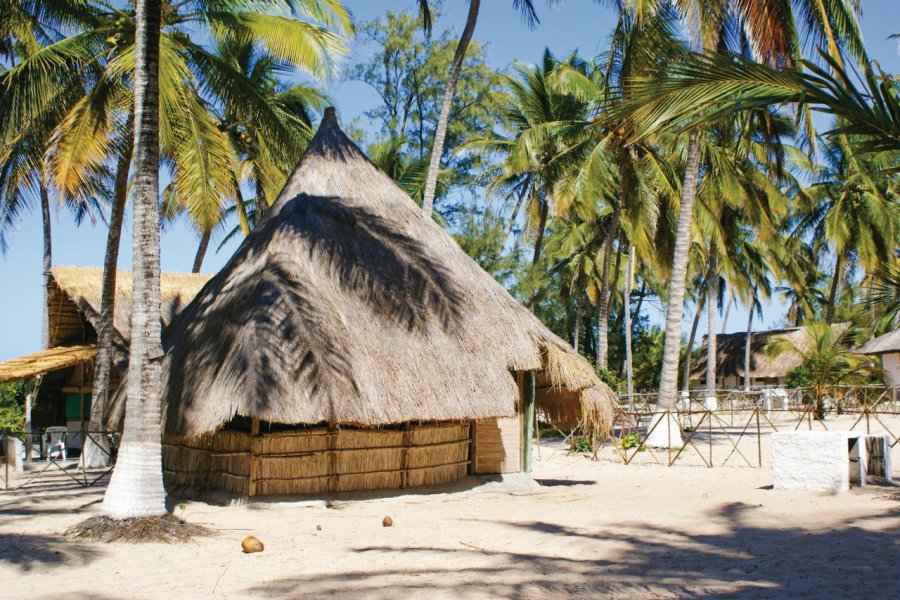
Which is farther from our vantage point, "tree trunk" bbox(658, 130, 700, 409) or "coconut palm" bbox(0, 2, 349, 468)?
"tree trunk" bbox(658, 130, 700, 409)

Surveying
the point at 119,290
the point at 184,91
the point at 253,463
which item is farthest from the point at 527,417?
the point at 119,290

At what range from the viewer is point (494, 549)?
8039mm

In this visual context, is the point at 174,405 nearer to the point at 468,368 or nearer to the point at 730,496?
the point at 468,368

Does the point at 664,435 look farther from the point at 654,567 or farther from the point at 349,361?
the point at 654,567

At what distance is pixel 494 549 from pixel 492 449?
4.94 metres

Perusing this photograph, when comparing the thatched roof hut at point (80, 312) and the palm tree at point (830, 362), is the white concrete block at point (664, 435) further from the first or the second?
the thatched roof hut at point (80, 312)

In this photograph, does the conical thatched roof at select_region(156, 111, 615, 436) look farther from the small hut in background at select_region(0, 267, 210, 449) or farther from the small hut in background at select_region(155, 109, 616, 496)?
the small hut in background at select_region(0, 267, 210, 449)

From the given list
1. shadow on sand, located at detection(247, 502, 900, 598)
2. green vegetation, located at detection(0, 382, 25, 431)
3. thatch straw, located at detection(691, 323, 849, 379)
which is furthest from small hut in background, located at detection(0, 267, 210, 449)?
thatch straw, located at detection(691, 323, 849, 379)

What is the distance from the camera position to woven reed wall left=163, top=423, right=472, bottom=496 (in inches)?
424

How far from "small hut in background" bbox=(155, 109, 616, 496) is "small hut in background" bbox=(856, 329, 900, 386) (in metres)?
23.9

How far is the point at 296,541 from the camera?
8.64m

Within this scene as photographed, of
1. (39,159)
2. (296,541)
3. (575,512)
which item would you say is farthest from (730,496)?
(39,159)

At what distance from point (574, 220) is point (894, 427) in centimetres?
1581

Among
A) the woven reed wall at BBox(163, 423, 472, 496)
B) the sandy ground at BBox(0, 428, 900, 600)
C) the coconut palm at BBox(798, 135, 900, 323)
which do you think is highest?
the coconut palm at BBox(798, 135, 900, 323)
